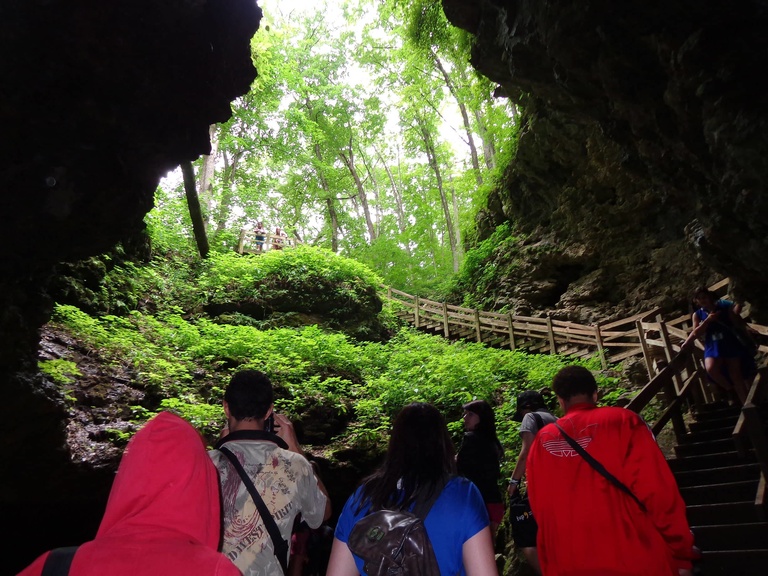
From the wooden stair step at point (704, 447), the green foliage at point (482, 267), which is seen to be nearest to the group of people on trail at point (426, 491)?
the wooden stair step at point (704, 447)

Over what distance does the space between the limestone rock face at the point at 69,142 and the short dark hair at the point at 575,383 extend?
4808 mm

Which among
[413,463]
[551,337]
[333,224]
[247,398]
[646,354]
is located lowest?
[413,463]

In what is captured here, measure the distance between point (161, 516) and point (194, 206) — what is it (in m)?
14.5

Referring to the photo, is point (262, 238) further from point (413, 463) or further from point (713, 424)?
point (413, 463)

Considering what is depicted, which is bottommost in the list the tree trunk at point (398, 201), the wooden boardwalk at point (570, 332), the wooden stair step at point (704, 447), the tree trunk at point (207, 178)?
the wooden stair step at point (704, 447)

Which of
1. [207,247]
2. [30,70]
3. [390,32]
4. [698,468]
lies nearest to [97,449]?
[30,70]

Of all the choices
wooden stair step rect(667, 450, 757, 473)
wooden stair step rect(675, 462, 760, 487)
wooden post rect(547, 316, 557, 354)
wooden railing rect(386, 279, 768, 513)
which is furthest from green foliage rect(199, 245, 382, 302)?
wooden stair step rect(675, 462, 760, 487)

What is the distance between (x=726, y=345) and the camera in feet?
18.5

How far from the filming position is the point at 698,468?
528 cm

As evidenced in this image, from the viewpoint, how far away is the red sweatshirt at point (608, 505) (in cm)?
214

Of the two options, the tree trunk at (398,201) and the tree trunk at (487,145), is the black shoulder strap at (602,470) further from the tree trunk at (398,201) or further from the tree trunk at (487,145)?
the tree trunk at (398,201)

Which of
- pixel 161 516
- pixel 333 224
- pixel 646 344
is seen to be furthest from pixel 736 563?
pixel 333 224

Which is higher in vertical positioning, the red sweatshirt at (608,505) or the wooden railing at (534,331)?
the wooden railing at (534,331)

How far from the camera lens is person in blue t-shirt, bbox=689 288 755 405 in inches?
218
